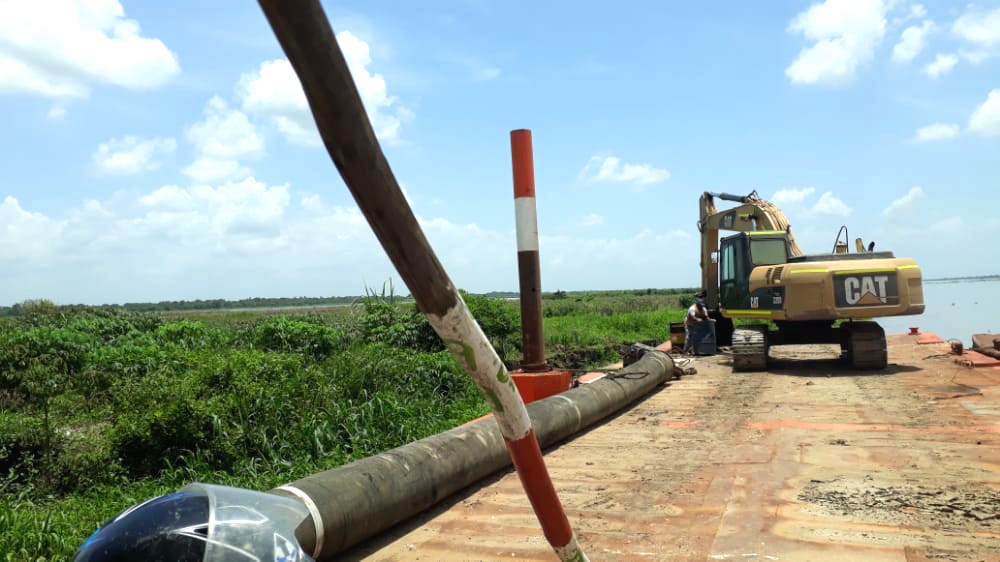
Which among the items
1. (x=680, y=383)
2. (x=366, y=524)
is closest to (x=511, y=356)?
(x=680, y=383)

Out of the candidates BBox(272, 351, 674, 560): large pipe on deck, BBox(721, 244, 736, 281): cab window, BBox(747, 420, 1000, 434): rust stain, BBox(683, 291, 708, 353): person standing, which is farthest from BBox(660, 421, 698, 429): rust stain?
BBox(683, 291, 708, 353): person standing

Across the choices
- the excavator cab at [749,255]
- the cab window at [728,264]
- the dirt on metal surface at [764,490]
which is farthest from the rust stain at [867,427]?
the cab window at [728,264]

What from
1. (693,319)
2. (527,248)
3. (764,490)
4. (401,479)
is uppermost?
(527,248)

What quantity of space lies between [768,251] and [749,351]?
2.33m

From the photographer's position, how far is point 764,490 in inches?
202

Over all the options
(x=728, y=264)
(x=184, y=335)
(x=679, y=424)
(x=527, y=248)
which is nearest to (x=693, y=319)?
(x=728, y=264)

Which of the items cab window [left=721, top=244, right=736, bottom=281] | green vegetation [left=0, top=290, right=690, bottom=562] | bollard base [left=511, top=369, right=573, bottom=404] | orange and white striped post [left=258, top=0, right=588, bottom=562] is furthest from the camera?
cab window [left=721, top=244, right=736, bottom=281]

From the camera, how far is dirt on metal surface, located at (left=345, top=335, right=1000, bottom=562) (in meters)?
4.15

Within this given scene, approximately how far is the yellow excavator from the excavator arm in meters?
0.34

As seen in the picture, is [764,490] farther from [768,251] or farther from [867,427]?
[768,251]

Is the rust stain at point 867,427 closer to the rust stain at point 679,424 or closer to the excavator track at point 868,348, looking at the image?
the rust stain at point 679,424

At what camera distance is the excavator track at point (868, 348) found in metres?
11.9

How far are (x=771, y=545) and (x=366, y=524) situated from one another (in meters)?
2.23

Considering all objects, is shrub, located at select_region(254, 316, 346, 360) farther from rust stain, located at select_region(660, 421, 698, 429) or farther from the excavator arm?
the excavator arm
